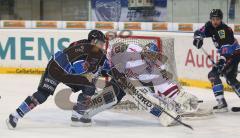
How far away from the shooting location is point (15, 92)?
8.86 metres

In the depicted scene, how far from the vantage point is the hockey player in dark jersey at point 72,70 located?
5.82m

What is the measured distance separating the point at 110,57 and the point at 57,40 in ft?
16.0

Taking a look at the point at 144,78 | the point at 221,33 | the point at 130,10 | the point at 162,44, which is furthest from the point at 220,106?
the point at 130,10

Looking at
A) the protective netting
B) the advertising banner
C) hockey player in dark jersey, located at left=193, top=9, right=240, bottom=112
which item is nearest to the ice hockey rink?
hockey player in dark jersey, located at left=193, top=9, right=240, bottom=112

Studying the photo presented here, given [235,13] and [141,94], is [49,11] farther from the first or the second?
[141,94]

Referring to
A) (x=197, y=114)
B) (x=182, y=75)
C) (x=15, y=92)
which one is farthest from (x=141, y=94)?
(x=182, y=75)

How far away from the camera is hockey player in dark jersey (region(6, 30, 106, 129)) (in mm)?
5824

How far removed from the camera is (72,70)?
594 centimetres

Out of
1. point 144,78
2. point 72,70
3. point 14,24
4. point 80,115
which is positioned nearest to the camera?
point 72,70

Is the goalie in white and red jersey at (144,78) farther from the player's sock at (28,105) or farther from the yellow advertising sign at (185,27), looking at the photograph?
the yellow advertising sign at (185,27)

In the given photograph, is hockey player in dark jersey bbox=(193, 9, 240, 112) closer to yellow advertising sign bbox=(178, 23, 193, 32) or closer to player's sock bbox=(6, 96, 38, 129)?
player's sock bbox=(6, 96, 38, 129)

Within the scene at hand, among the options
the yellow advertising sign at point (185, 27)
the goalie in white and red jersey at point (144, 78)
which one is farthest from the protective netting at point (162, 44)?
the yellow advertising sign at point (185, 27)

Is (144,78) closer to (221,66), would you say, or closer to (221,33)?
(221,66)

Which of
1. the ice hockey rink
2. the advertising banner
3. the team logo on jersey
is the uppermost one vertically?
the advertising banner
